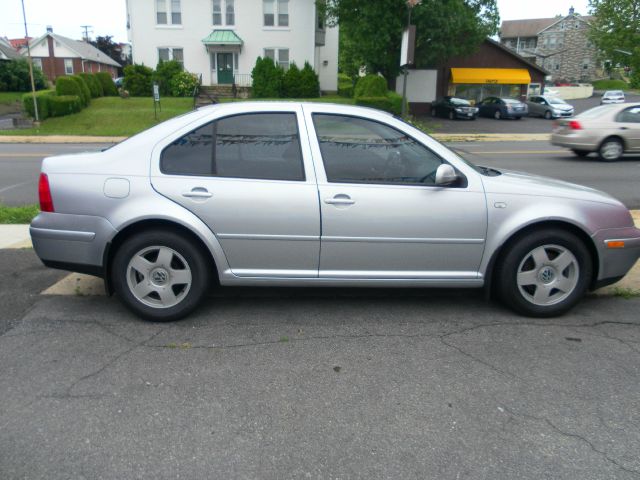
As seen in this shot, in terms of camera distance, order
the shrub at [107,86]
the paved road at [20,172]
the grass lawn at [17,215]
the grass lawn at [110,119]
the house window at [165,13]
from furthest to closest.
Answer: the shrub at [107,86] → the house window at [165,13] → the grass lawn at [110,119] → the paved road at [20,172] → the grass lawn at [17,215]

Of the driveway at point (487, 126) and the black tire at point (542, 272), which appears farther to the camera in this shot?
the driveway at point (487, 126)

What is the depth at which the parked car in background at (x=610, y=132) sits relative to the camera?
15.2 meters

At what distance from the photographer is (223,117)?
4465 mm

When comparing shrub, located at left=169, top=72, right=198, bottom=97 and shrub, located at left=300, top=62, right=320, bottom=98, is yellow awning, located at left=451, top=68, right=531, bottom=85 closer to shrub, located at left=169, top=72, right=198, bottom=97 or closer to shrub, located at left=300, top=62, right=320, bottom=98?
shrub, located at left=300, top=62, right=320, bottom=98

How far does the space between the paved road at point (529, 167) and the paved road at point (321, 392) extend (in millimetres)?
6396

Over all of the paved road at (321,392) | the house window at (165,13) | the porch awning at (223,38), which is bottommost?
the paved road at (321,392)

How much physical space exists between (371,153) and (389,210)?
506mm

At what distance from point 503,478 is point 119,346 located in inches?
105

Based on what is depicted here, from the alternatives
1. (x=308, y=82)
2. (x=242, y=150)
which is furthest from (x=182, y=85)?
(x=242, y=150)

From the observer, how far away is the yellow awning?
42.6 meters

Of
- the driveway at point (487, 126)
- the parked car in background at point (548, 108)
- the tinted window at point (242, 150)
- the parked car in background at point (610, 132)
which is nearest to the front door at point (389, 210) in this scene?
the tinted window at point (242, 150)

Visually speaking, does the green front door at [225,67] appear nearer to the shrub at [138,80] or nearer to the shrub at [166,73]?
the shrub at [166,73]

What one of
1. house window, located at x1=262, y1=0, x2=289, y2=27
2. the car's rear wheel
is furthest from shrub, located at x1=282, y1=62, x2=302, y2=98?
the car's rear wheel

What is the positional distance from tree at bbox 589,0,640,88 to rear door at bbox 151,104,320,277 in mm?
57637
